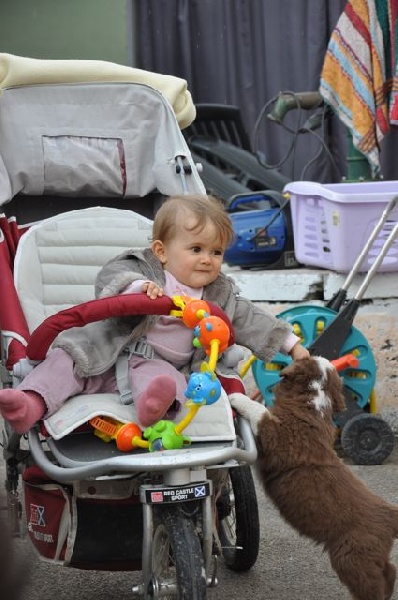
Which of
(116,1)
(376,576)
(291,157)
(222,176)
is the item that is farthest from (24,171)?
(116,1)

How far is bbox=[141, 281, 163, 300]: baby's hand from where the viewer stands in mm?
3018

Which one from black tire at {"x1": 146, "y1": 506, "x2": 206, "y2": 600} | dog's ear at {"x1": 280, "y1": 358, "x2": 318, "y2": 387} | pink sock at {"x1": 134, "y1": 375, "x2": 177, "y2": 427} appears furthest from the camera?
Answer: dog's ear at {"x1": 280, "y1": 358, "x2": 318, "y2": 387}

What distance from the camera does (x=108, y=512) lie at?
307 centimetres

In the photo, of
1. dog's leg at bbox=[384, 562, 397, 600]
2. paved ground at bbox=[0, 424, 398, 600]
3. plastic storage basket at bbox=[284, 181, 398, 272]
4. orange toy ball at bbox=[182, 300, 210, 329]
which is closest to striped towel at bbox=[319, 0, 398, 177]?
plastic storage basket at bbox=[284, 181, 398, 272]

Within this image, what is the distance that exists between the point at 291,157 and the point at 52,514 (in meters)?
4.55

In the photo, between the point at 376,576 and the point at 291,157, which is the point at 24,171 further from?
the point at 291,157

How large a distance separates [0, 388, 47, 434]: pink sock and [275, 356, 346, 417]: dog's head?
2.46ft

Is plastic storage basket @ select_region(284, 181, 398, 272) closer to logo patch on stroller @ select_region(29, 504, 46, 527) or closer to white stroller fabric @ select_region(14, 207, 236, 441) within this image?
white stroller fabric @ select_region(14, 207, 236, 441)

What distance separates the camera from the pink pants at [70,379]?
9.70 feet

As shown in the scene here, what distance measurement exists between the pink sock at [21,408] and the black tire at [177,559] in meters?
0.43

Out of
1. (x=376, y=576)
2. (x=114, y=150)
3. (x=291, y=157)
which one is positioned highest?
(x=114, y=150)

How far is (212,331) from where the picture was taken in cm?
288

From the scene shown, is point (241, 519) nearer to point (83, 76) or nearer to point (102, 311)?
point (102, 311)

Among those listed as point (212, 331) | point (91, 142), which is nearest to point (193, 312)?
point (212, 331)
